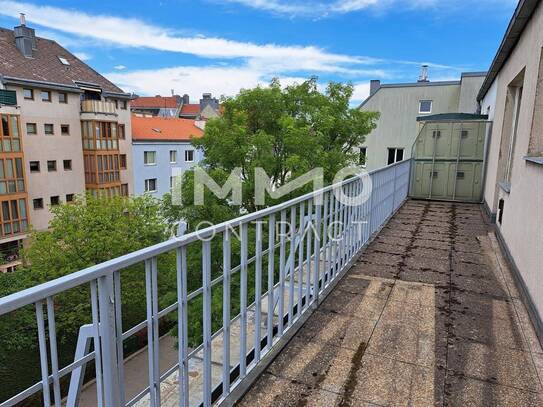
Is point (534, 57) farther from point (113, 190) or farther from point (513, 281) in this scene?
point (113, 190)

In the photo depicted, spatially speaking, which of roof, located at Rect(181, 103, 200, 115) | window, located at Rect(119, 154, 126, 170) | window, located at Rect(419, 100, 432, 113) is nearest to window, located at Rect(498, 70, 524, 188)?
window, located at Rect(419, 100, 432, 113)

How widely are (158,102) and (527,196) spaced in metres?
53.4

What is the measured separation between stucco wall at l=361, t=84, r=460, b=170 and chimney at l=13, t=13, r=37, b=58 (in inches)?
780

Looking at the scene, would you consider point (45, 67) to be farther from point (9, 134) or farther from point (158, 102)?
point (158, 102)

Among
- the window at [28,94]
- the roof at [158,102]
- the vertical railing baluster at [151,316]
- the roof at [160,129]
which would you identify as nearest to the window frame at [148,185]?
the roof at [160,129]

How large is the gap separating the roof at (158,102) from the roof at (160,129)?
21.5m

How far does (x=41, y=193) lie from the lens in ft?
69.7

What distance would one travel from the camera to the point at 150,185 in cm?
2777

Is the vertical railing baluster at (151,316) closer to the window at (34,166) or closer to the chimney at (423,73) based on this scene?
the window at (34,166)

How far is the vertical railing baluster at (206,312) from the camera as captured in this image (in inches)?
63.3

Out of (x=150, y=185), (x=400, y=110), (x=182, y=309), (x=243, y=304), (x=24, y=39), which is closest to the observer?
(x=182, y=309)

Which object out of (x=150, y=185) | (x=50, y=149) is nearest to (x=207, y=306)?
(x=50, y=149)

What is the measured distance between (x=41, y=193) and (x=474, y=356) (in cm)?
2370

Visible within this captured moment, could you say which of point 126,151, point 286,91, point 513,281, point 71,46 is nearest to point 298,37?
point 286,91
